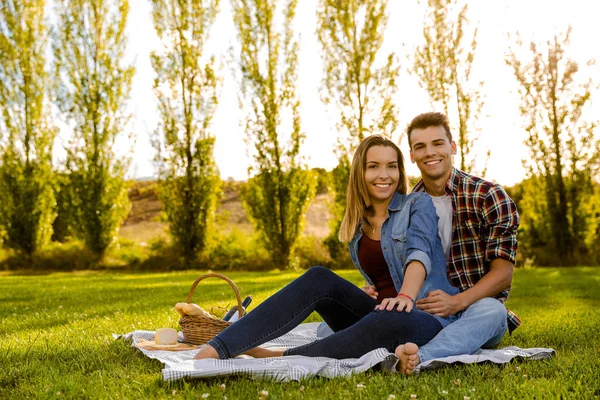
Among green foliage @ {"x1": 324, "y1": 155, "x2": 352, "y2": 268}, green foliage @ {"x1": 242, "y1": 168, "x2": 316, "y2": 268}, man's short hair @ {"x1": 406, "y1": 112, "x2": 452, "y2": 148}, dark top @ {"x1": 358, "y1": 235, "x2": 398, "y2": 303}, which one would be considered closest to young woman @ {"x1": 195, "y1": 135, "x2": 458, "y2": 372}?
dark top @ {"x1": 358, "y1": 235, "x2": 398, "y2": 303}

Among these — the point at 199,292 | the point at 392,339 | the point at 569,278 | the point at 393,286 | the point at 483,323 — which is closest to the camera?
the point at 392,339

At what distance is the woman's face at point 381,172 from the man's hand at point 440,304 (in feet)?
2.33

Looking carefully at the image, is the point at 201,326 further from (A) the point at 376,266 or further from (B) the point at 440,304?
(B) the point at 440,304

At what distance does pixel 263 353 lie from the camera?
142 inches

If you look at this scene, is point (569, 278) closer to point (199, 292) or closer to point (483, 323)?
→ point (199, 292)

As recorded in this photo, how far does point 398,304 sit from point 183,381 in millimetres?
1226

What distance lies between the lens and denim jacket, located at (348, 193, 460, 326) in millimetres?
3689

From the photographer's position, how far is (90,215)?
15.4m

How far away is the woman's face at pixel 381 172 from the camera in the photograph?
12.9 feet

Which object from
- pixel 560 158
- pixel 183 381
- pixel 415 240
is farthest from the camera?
pixel 560 158

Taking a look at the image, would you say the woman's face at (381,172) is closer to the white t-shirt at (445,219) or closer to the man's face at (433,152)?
the man's face at (433,152)

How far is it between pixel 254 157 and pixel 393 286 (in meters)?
11.1

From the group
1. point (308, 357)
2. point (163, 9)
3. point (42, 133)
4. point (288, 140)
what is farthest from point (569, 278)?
point (42, 133)

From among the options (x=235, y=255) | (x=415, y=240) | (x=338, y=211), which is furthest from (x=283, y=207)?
(x=415, y=240)
